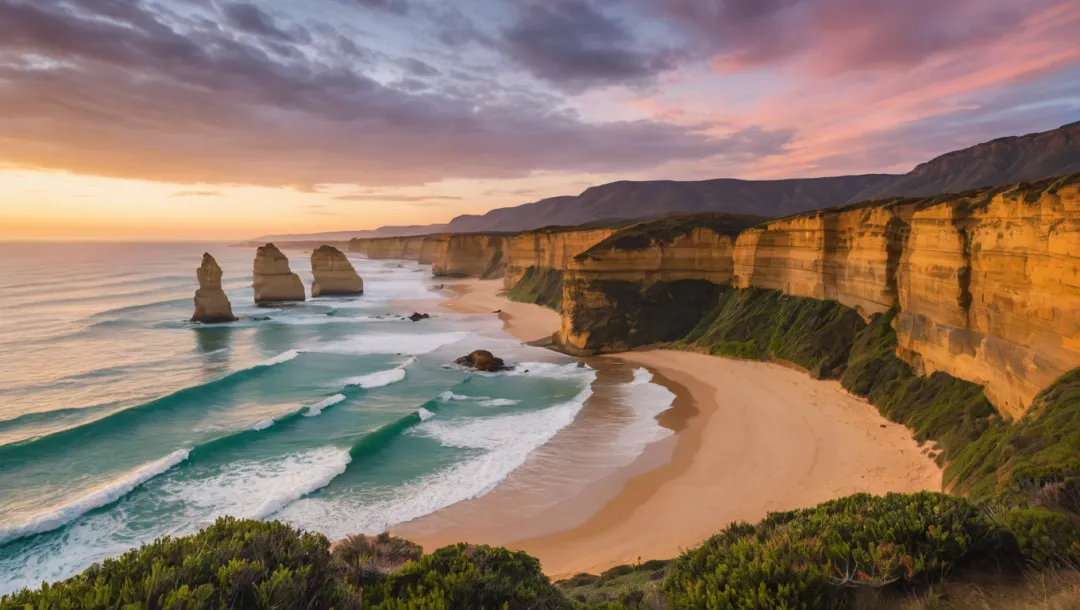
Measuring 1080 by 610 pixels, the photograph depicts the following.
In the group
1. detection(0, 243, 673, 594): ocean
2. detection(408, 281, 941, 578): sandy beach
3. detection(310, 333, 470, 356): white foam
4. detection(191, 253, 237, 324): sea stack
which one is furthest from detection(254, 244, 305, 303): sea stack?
detection(408, 281, 941, 578): sandy beach

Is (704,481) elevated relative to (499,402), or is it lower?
elevated

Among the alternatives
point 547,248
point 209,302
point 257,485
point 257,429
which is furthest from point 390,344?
point 547,248

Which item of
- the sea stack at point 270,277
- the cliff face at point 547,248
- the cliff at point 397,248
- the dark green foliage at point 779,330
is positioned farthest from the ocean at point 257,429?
the cliff at point 397,248

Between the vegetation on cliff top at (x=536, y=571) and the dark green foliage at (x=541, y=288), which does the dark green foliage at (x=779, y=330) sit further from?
the dark green foliage at (x=541, y=288)

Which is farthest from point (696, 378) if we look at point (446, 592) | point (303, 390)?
point (446, 592)

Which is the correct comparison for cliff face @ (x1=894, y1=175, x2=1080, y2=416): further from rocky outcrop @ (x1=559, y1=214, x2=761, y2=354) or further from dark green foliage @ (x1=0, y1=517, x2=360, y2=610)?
rocky outcrop @ (x1=559, y1=214, x2=761, y2=354)

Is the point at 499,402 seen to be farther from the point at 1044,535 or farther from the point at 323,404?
the point at 1044,535
